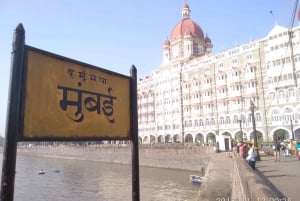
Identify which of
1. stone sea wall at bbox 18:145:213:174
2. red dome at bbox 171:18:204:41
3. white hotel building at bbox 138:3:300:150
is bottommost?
stone sea wall at bbox 18:145:213:174

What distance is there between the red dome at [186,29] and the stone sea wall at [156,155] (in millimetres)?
32314

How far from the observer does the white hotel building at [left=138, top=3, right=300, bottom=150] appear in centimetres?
4953

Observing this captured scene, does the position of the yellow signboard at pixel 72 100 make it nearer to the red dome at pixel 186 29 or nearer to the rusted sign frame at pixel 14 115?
the rusted sign frame at pixel 14 115

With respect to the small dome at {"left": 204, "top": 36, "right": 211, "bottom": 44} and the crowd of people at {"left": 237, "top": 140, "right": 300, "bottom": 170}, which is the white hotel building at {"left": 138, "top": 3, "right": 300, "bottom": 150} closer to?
the small dome at {"left": 204, "top": 36, "right": 211, "bottom": 44}

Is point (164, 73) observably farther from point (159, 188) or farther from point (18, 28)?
point (18, 28)

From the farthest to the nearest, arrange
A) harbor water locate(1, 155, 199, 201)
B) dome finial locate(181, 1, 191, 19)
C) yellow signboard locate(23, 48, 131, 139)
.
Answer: dome finial locate(181, 1, 191, 19) < harbor water locate(1, 155, 199, 201) < yellow signboard locate(23, 48, 131, 139)

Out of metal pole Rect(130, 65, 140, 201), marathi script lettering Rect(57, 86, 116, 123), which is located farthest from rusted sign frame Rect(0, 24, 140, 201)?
metal pole Rect(130, 65, 140, 201)

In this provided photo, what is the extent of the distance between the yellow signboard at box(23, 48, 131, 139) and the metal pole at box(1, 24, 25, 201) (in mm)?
117

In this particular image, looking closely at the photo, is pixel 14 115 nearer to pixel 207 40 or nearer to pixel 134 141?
pixel 134 141

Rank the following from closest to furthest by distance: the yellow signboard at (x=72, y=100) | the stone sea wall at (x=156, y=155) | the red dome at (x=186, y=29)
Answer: the yellow signboard at (x=72, y=100)
the stone sea wall at (x=156, y=155)
the red dome at (x=186, y=29)

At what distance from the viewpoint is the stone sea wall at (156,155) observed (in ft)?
156

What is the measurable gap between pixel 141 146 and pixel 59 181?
2215cm

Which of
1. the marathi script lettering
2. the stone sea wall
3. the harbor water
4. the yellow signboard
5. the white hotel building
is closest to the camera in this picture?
the yellow signboard

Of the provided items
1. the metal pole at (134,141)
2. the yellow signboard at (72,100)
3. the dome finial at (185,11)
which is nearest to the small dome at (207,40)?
the dome finial at (185,11)
